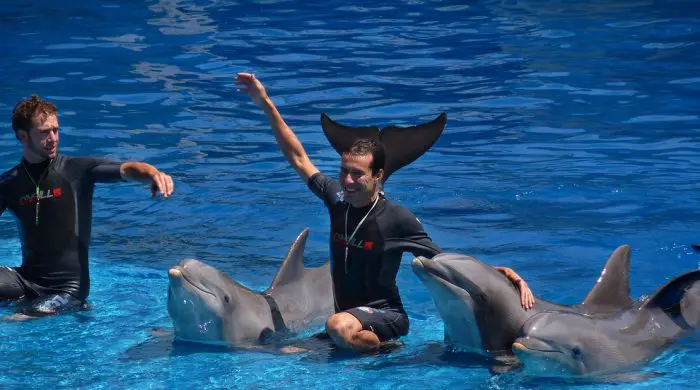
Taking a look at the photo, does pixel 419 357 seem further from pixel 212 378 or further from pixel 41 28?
pixel 41 28

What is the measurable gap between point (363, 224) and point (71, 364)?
1.80m

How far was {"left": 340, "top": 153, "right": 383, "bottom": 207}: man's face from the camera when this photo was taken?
20.5ft

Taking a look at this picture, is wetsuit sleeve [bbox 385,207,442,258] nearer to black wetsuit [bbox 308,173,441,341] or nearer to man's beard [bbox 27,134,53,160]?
black wetsuit [bbox 308,173,441,341]

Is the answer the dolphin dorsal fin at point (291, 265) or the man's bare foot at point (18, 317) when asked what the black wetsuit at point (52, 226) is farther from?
the dolphin dorsal fin at point (291, 265)

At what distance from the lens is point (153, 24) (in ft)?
57.1

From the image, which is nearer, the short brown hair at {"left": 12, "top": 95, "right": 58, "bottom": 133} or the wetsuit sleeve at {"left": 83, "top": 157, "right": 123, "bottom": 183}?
the short brown hair at {"left": 12, "top": 95, "right": 58, "bottom": 133}

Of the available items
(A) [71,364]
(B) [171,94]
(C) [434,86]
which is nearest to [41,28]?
(B) [171,94]

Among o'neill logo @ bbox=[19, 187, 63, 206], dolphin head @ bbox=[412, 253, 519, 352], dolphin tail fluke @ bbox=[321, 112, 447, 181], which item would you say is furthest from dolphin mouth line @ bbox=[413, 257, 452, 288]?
o'neill logo @ bbox=[19, 187, 63, 206]

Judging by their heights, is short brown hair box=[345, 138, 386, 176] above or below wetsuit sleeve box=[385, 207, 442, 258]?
above

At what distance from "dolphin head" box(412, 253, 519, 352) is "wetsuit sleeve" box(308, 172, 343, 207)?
86 centimetres

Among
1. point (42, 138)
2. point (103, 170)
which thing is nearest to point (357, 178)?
point (103, 170)

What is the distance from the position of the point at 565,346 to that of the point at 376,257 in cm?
126

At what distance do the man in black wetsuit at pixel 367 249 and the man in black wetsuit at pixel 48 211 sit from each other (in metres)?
1.54

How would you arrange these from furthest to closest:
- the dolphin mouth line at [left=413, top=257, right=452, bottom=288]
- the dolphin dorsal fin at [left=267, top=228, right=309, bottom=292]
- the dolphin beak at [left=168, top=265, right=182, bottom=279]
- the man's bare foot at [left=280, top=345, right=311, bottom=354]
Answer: the dolphin dorsal fin at [left=267, top=228, right=309, bottom=292]
the man's bare foot at [left=280, top=345, right=311, bottom=354]
the dolphin beak at [left=168, top=265, right=182, bottom=279]
the dolphin mouth line at [left=413, top=257, right=452, bottom=288]
